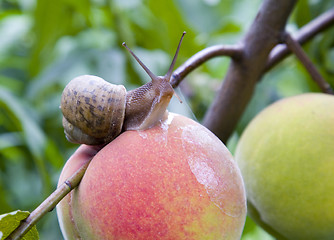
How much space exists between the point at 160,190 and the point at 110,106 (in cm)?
14

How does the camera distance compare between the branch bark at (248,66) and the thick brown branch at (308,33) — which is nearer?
the branch bark at (248,66)

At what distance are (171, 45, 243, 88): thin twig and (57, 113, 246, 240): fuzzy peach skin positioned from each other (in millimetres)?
108

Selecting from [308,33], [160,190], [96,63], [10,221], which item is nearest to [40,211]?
[10,221]

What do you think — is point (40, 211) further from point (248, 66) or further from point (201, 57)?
point (248, 66)

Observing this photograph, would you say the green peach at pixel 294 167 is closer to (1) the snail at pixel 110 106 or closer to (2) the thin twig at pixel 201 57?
(2) the thin twig at pixel 201 57

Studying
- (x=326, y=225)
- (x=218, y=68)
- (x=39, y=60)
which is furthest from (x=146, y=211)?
(x=218, y=68)

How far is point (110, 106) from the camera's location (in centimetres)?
60

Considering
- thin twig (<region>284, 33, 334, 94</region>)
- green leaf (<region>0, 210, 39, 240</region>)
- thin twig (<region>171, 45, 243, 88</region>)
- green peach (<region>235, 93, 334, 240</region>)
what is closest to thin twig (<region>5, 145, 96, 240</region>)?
green leaf (<region>0, 210, 39, 240</region>)

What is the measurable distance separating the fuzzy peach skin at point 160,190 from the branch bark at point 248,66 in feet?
1.13

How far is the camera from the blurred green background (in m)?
1.23

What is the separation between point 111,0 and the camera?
154 cm

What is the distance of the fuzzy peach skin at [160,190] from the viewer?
528mm

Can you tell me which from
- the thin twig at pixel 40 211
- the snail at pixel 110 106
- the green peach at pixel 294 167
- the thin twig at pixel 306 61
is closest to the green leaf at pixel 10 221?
the thin twig at pixel 40 211

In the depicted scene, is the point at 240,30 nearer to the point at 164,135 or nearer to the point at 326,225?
the point at 326,225
